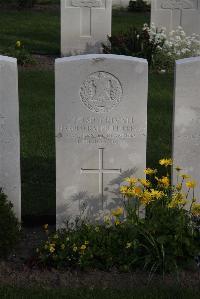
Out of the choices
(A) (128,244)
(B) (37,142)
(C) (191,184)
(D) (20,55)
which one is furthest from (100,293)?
(D) (20,55)

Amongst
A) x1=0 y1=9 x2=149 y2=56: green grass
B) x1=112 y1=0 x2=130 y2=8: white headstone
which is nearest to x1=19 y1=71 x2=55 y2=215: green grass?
x1=0 y1=9 x2=149 y2=56: green grass

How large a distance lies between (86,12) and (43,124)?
15.7 ft

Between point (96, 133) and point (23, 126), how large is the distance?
393 centimetres

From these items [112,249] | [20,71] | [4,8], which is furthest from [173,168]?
[4,8]

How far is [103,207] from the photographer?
706 centimetres

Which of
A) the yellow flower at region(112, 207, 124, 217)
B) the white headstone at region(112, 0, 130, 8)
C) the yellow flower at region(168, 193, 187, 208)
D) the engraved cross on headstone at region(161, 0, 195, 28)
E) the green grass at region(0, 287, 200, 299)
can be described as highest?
the white headstone at region(112, 0, 130, 8)

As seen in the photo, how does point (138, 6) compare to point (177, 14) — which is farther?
point (138, 6)

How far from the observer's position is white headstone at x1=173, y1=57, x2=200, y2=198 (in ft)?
22.2

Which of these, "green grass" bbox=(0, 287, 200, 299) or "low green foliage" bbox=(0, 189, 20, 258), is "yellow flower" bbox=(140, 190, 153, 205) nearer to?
"green grass" bbox=(0, 287, 200, 299)

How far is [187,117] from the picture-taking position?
6.86 meters

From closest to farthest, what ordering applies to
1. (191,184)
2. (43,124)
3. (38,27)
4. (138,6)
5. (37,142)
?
(191,184) < (37,142) < (43,124) < (38,27) < (138,6)

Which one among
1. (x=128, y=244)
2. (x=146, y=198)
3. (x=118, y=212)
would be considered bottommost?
(x=128, y=244)

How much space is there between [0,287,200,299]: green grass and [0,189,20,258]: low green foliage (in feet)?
1.48

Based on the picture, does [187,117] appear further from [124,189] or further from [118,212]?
[118,212]
